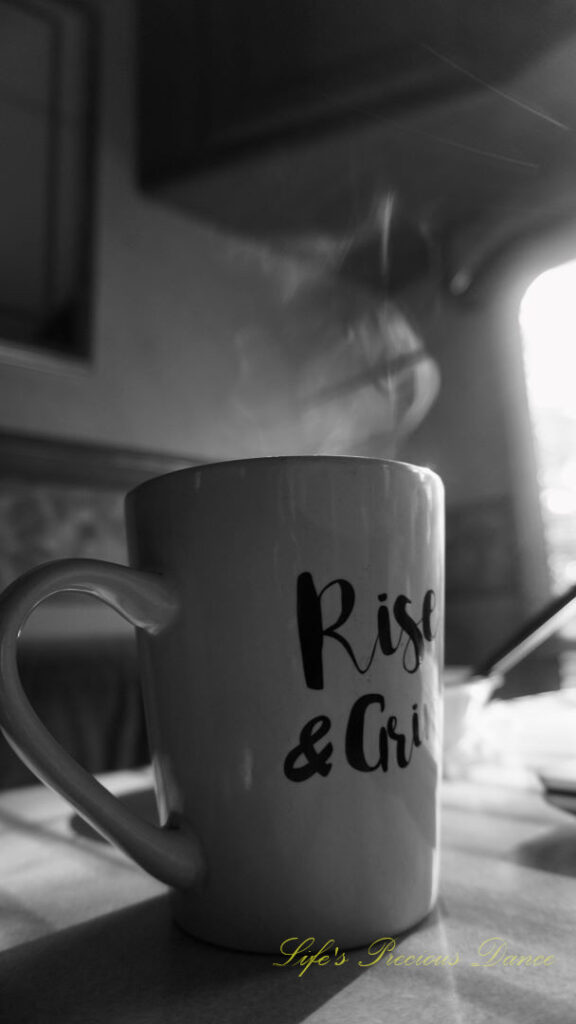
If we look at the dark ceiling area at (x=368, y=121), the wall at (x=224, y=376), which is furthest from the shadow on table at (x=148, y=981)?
the wall at (x=224, y=376)

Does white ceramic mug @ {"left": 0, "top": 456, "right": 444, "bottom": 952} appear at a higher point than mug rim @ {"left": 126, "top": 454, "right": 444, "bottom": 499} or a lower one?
lower

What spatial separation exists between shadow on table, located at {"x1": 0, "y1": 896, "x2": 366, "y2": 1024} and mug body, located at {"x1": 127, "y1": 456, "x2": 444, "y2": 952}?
10 millimetres

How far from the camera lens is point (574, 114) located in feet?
2.65

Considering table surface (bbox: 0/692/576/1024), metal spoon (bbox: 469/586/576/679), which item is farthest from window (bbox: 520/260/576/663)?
table surface (bbox: 0/692/576/1024)

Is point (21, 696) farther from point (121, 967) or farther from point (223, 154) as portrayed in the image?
point (223, 154)

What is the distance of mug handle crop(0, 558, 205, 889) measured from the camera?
187mm

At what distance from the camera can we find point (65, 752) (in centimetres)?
19

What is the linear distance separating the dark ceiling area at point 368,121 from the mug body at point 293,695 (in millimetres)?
657

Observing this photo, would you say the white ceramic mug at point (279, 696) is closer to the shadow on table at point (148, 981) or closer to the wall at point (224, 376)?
the shadow on table at point (148, 981)

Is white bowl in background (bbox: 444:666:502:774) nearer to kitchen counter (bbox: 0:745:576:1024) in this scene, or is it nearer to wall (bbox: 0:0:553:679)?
kitchen counter (bbox: 0:745:576:1024)

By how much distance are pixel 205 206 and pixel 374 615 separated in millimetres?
1777

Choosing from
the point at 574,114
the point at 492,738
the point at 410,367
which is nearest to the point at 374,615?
the point at 492,738

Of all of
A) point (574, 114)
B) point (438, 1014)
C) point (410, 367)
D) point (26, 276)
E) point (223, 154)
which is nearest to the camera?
point (438, 1014)

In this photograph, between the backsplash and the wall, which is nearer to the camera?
the backsplash
